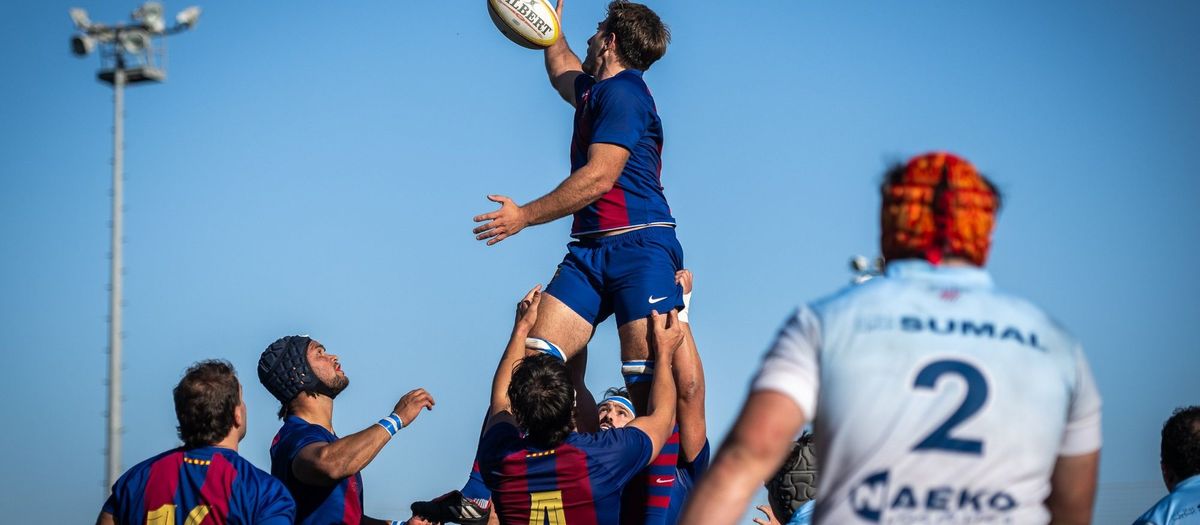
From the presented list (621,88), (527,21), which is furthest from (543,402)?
(527,21)

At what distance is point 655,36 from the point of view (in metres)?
7.75

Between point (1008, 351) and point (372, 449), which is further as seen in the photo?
point (372, 449)

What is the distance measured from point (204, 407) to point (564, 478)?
5.89 ft

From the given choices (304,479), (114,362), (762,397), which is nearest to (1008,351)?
(762,397)

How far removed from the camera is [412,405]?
287 inches

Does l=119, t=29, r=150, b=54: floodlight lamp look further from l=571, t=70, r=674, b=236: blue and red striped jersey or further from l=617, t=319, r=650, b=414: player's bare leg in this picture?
l=617, t=319, r=650, b=414: player's bare leg

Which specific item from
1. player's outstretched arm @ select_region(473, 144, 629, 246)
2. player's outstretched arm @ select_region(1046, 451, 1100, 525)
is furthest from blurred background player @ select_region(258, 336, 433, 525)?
player's outstretched arm @ select_region(1046, 451, 1100, 525)

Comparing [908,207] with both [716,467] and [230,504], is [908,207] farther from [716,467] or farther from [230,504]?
[230,504]

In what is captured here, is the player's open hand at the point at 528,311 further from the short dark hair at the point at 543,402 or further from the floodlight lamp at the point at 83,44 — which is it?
the floodlight lamp at the point at 83,44

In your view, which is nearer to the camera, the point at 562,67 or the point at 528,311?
the point at 528,311

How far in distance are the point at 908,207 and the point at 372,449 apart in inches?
159

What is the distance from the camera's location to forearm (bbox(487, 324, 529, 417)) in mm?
6633

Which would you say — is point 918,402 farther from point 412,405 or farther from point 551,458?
point 412,405

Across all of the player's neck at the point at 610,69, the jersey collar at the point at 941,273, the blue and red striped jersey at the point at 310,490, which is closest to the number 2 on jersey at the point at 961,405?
the jersey collar at the point at 941,273
